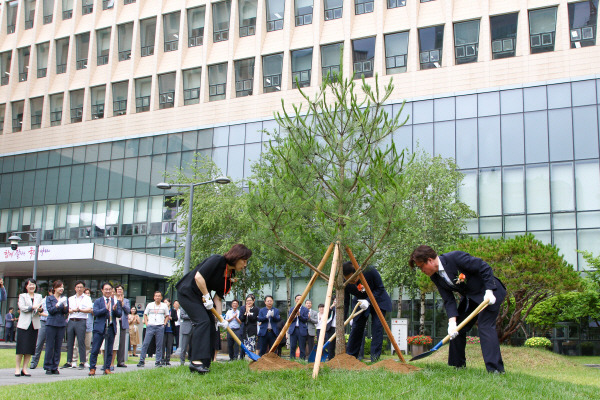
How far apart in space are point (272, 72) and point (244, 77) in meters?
1.90

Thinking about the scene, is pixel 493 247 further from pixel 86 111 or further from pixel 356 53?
pixel 86 111

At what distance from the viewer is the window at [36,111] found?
1789 inches

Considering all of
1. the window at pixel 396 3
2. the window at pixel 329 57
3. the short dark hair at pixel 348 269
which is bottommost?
the short dark hair at pixel 348 269

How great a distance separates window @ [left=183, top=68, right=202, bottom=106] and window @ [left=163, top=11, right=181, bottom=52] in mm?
2296

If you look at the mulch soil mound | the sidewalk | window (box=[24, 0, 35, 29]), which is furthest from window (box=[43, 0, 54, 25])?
the mulch soil mound

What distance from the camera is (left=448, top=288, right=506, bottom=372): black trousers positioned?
8125mm

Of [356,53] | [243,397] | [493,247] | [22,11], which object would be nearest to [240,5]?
[356,53]

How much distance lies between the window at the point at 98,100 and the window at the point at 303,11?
14242mm

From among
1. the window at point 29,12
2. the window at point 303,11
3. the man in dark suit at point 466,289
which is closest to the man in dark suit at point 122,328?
the man in dark suit at point 466,289

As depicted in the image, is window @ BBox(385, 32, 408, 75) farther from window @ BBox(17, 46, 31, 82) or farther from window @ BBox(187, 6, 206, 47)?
window @ BBox(17, 46, 31, 82)

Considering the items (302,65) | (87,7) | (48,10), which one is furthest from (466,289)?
(48,10)

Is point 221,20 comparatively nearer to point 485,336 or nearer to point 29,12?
point 29,12

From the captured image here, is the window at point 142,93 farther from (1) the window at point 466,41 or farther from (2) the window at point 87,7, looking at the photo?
(1) the window at point 466,41

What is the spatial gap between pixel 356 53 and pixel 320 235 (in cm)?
2718
